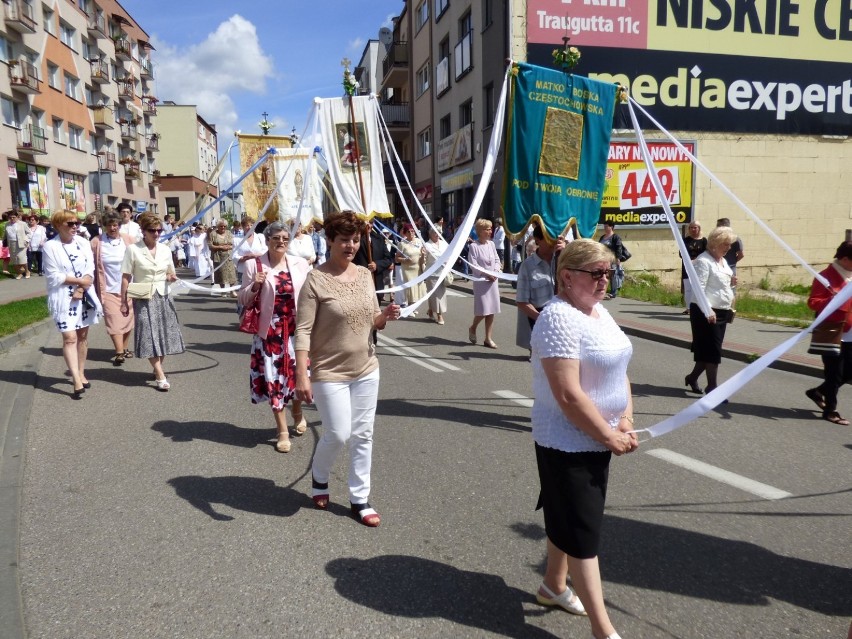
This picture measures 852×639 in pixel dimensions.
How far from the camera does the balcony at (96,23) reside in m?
43.2

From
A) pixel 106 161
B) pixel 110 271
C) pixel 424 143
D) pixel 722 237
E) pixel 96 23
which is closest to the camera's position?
pixel 722 237

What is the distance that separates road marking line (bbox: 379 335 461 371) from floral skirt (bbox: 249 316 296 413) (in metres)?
3.37

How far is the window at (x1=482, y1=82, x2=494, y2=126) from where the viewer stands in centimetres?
2241

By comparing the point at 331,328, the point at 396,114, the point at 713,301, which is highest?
the point at 396,114

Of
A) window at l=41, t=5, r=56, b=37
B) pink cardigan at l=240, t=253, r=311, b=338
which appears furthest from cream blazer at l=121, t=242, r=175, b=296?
window at l=41, t=5, r=56, b=37

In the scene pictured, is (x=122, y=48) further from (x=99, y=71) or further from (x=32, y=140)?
(x=32, y=140)

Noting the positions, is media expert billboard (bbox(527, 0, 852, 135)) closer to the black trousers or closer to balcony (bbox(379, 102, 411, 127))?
the black trousers

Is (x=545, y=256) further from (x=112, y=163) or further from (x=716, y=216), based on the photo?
(x=112, y=163)

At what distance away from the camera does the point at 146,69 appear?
62188 millimetres

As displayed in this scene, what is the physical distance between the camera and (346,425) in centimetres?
384

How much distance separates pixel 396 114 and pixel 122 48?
27.3 m

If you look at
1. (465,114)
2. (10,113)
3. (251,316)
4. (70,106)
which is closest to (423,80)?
(465,114)

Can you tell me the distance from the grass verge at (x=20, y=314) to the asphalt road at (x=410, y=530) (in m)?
4.85

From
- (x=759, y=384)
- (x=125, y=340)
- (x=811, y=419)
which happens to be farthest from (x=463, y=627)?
(x=125, y=340)
